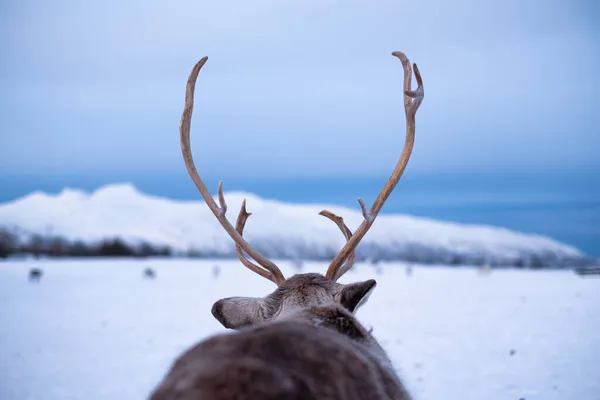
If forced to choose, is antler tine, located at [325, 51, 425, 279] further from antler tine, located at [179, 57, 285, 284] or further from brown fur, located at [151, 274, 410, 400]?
brown fur, located at [151, 274, 410, 400]

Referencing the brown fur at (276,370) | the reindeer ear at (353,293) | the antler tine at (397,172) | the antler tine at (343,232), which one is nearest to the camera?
the brown fur at (276,370)

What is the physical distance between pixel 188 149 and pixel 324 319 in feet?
6.28

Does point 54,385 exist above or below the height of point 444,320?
below

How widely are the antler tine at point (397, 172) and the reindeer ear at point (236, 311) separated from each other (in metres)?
0.72

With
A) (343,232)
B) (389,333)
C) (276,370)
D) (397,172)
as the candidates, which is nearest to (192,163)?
(343,232)

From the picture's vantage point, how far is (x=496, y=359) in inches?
276

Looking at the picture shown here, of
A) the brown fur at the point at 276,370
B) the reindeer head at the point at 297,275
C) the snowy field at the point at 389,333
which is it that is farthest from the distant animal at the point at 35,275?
the brown fur at the point at 276,370

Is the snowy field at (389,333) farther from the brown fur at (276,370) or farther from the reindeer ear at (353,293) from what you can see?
the brown fur at (276,370)

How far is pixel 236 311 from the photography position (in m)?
3.19

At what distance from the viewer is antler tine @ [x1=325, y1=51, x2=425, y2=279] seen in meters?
3.80

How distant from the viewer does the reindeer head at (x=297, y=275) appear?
10.1 feet

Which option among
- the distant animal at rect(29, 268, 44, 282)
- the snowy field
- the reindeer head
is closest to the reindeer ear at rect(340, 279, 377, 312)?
the reindeer head

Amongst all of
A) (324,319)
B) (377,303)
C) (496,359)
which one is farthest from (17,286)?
(324,319)

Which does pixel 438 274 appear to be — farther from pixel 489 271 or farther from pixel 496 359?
pixel 496 359
